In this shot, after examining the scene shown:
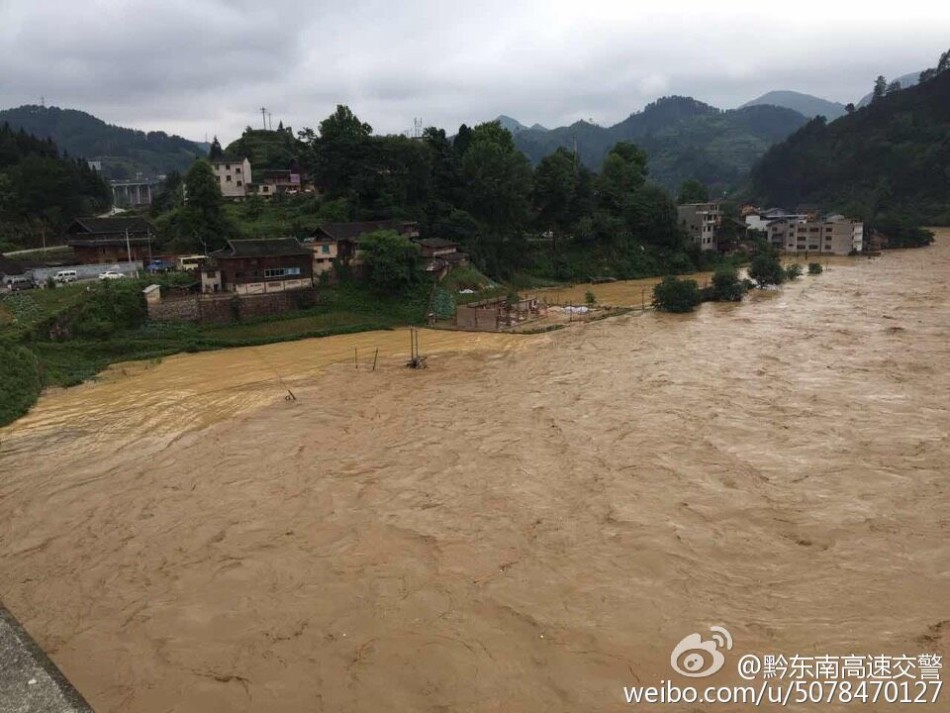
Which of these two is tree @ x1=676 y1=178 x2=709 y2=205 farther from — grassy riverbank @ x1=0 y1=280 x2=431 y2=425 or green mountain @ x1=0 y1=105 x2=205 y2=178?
green mountain @ x1=0 y1=105 x2=205 y2=178

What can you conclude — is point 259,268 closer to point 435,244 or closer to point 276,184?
point 435,244

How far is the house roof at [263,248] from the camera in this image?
23.8m

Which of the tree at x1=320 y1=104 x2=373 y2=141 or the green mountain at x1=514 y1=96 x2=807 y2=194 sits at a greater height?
the green mountain at x1=514 y1=96 x2=807 y2=194

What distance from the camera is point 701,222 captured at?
44.8 meters

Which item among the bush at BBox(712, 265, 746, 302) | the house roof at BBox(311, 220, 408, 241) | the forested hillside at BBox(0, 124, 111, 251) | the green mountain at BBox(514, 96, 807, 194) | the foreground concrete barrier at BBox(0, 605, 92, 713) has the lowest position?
the foreground concrete barrier at BBox(0, 605, 92, 713)

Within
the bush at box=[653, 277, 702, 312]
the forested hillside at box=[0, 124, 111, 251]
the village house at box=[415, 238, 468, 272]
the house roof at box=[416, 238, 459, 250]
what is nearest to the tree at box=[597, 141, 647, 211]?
the bush at box=[653, 277, 702, 312]

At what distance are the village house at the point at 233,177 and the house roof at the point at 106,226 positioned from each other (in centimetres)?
1029

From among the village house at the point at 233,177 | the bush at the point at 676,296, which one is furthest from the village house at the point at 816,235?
the village house at the point at 233,177

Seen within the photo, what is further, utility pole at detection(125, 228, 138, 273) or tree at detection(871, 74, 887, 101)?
tree at detection(871, 74, 887, 101)

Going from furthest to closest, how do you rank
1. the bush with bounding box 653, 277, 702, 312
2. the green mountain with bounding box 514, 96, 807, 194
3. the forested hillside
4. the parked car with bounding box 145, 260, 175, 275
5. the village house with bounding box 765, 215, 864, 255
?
the green mountain with bounding box 514, 96, 807, 194 → the village house with bounding box 765, 215, 864, 255 → the forested hillside → the bush with bounding box 653, 277, 702, 312 → the parked car with bounding box 145, 260, 175, 275

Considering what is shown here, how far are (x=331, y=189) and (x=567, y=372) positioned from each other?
21309mm

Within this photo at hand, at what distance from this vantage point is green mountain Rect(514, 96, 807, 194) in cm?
12275

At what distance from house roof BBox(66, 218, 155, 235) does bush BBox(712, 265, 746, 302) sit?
2698 centimetres

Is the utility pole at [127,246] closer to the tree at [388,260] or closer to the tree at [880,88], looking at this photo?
the tree at [388,260]
